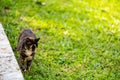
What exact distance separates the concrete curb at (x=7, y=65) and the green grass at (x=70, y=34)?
0.68 meters

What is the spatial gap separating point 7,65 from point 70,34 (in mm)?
2726

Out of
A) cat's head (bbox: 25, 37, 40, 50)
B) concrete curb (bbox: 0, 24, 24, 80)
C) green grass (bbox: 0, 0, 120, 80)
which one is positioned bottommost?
green grass (bbox: 0, 0, 120, 80)

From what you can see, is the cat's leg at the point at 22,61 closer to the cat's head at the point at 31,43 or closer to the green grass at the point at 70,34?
the green grass at the point at 70,34

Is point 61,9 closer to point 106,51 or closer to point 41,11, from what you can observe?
point 41,11

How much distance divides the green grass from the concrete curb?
2.23 ft

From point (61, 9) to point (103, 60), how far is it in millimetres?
2462

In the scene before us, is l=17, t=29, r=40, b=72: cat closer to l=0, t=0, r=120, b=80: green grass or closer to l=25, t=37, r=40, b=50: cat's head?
l=25, t=37, r=40, b=50: cat's head

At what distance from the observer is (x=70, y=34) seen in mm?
7531

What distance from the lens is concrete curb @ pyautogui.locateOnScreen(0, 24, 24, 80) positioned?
4.84 meters

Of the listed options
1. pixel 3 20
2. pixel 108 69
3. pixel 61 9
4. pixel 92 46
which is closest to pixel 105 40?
pixel 92 46

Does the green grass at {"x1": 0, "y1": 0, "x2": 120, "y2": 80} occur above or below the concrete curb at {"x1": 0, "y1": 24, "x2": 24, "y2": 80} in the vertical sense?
below

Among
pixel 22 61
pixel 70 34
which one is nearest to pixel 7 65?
pixel 22 61

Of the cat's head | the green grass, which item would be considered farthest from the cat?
the green grass

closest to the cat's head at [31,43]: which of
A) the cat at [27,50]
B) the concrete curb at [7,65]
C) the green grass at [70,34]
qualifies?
the cat at [27,50]
